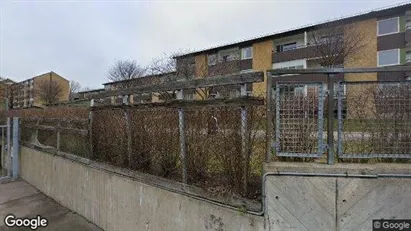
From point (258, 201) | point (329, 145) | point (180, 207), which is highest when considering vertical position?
point (329, 145)

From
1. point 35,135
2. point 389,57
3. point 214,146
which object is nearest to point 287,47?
point 389,57

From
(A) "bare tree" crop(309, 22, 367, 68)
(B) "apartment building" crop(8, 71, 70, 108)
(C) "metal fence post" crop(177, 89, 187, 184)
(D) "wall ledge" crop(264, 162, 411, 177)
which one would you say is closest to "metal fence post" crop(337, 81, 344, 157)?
(D) "wall ledge" crop(264, 162, 411, 177)

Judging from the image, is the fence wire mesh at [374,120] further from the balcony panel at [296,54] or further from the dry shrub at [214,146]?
the balcony panel at [296,54]

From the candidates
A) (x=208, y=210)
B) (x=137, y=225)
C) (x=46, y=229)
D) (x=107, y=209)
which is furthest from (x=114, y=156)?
(x=208, y=210)

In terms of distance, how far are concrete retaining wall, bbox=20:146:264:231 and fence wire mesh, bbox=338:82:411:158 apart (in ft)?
4.89

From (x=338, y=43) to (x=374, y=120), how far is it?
2347cm

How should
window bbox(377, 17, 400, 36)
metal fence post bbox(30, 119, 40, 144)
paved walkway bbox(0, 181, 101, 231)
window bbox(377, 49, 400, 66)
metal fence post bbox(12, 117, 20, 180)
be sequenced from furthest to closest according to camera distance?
window bbox(377, 17, 400, 36), window bbox(377, 49, 400, 66), metal fence post bbox(12, 117, 20, 180), metal fence post bbox(30, 119, 40, 144), paved walkway bbox(0, 181, 101, 231)

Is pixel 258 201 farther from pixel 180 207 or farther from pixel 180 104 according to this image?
pixel 180 104

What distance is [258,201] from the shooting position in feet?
11.9

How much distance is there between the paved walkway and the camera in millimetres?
6828

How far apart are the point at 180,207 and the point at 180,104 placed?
1.58 meters

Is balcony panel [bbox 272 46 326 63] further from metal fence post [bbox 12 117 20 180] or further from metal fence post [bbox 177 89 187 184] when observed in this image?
metal fence post [bbox 177 89 187 184]

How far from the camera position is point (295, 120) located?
3.78 metres

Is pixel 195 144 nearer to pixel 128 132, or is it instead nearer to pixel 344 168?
pixel 128 132
